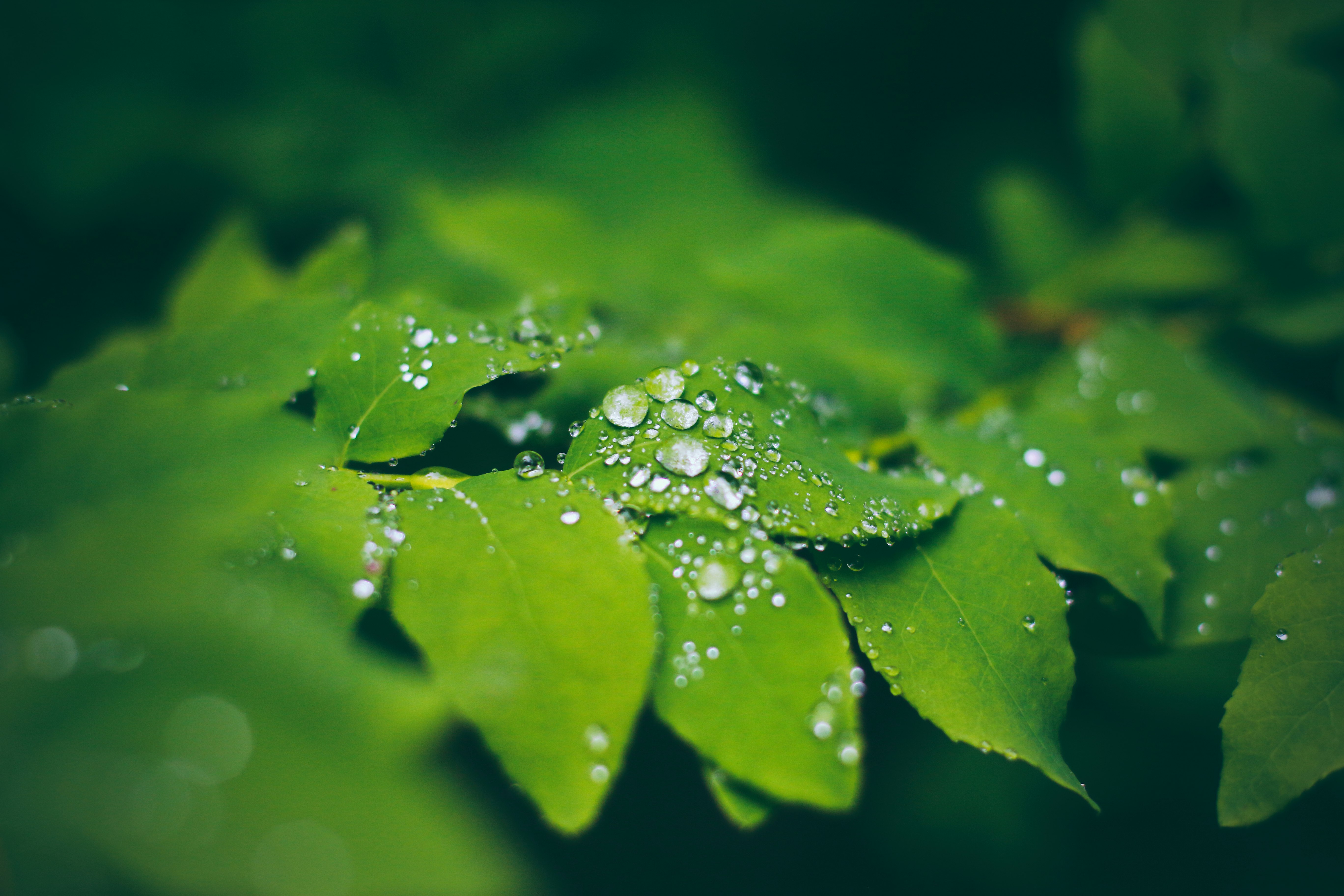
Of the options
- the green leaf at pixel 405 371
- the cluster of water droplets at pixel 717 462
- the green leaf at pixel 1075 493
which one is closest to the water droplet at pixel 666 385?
the cluster of water droplets at pixel 717 462

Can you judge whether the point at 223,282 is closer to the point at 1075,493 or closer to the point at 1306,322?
the point at 1075,493

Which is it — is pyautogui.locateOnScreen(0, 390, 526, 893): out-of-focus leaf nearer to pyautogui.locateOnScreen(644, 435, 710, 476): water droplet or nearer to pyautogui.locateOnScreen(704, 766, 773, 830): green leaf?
pyautogui.locateOnScreen(704, 766, 773, 830): green leaf

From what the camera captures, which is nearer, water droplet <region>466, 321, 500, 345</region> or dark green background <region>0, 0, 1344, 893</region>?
water droplet <region>466, 321, 500, 345</region>

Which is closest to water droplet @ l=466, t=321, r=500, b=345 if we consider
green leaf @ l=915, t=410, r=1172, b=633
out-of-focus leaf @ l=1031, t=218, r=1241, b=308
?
green leaf @ l=915, t=410, r=1172, b=633

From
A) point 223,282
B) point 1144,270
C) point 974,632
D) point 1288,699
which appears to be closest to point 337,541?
point 974,632

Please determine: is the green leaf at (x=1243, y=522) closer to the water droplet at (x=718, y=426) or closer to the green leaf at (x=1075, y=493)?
the green leaf at (x=1075, y=493)

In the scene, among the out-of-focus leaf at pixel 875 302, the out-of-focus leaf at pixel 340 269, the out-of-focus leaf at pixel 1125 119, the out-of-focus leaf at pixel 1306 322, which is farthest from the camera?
the out-of-focus leaf at pixel 1125 119

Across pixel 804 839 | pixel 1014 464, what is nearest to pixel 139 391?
pixel 1014 464
